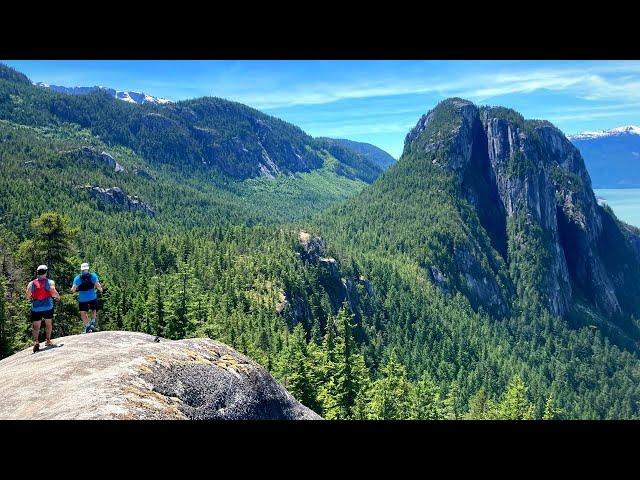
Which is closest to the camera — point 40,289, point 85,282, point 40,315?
point 40,289

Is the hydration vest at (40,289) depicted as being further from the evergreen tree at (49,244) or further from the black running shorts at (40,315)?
the evergreen tree at (49,244)

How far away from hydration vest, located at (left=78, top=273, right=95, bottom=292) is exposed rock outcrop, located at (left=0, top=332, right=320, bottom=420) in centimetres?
226

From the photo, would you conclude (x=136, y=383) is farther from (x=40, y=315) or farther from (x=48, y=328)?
(x=40, y=315)

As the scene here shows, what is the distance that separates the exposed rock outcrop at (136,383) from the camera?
9.47 meters

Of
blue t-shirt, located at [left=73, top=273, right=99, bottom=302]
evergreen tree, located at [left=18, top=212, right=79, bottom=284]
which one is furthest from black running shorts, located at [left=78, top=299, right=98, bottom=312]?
evergreen tree, located at [left=18, top=212, right=79, bottom=284]

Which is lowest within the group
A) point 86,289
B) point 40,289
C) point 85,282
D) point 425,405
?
point 425,405

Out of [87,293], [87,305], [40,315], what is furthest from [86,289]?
[40,315]

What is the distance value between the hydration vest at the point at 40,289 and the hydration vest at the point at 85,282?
1.87 metres

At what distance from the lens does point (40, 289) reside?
14938mm

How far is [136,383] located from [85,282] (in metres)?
8.00

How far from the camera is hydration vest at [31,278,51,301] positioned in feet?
48.8

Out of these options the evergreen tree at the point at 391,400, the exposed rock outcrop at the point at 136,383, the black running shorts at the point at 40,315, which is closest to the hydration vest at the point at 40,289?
the black running shorts at the point at 40,315
